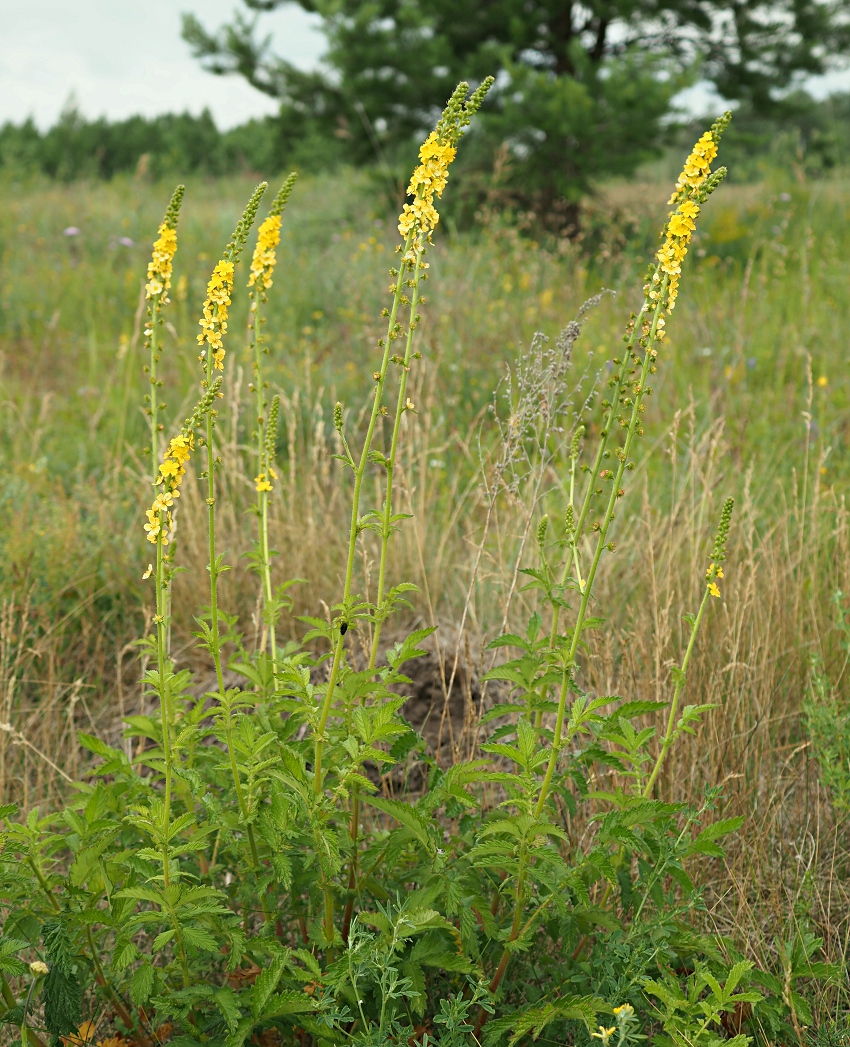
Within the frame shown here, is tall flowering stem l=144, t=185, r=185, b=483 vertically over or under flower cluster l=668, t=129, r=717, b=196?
under

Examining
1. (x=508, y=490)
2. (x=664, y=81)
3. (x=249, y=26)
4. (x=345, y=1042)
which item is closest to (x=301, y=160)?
(x=249, y=26)

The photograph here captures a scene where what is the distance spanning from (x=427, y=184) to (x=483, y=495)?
1.42 m

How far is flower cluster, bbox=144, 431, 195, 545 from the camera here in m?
1.50

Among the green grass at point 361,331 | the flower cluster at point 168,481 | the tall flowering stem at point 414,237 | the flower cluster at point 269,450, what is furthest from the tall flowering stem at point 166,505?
the green grass at point 361,331

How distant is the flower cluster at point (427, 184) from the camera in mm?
1566

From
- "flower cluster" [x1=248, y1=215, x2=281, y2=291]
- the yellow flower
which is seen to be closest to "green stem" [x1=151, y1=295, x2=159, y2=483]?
"flower cluster" [x1=248, y1=215, x2=281, y2=291]

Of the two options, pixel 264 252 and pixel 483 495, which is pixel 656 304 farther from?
pixel 483 495

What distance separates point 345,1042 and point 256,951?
243 millimetres

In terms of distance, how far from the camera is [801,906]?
6.77 ft

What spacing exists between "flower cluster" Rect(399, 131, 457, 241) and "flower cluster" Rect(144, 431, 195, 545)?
0.53 metres

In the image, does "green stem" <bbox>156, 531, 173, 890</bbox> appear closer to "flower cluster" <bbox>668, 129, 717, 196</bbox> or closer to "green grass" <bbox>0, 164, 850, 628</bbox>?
"flower cluster" <bbox>668, 129, 717, 196</bbox>

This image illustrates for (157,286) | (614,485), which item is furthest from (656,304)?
(157,286)

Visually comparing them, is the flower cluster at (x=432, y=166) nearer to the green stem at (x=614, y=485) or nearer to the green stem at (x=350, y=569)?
the green stem at (x=350, y=569)

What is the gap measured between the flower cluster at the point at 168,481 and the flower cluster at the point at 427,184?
0.53 meters
